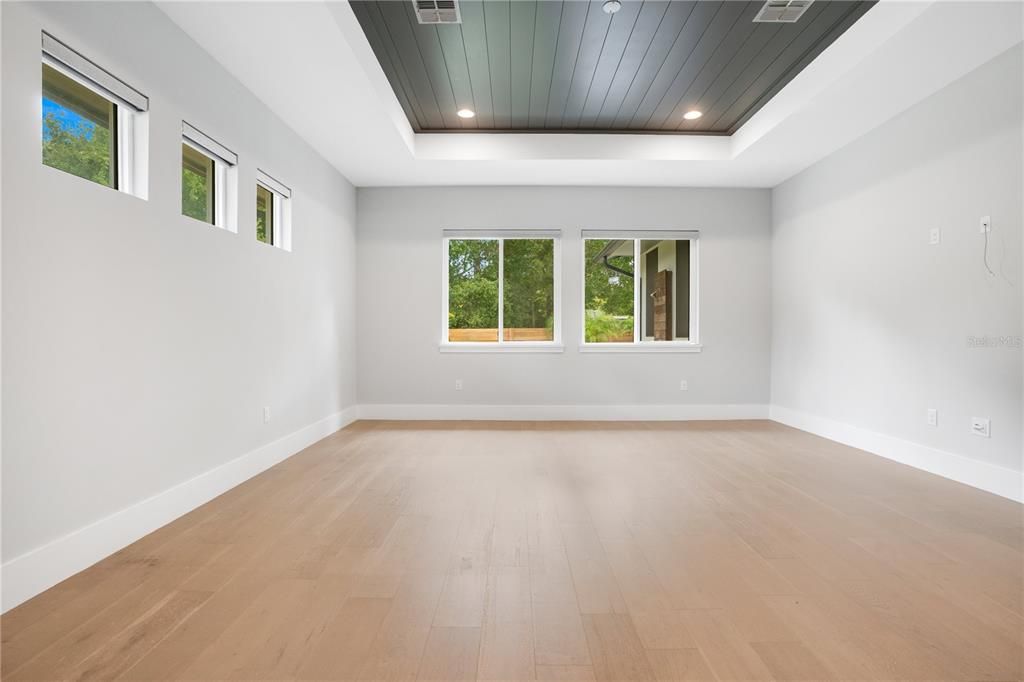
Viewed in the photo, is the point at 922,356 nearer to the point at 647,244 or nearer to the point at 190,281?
the point at 647,244

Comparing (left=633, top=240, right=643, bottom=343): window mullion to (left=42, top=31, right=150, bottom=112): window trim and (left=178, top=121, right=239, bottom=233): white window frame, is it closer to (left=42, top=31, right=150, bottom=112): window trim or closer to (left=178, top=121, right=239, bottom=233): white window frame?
(left=178, top=121, right=239, bottom=233): white window frame

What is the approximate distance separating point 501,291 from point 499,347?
0.66 metres

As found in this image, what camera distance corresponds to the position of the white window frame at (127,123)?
7.65 feet

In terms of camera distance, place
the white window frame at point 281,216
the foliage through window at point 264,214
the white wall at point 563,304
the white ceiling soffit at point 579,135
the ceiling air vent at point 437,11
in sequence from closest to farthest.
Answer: the white ceiling soffit at point 579,135, the ceiling air vent at point 437,11, the foliage through window at point 264,214, the white window frame at point 281,216, the white wall at point 563,304

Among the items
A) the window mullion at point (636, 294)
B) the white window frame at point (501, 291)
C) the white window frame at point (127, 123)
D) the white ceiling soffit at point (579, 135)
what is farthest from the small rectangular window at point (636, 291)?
the white window frame at point (127, 123)

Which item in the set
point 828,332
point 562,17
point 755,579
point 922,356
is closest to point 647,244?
point 828,332

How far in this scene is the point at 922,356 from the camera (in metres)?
3.88

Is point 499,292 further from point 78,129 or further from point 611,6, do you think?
point 78,129

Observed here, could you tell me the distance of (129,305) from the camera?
2.49m

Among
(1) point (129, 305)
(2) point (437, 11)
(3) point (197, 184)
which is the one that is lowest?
(1) point (129, 305)

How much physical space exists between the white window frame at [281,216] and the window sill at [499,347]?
2.21 metres

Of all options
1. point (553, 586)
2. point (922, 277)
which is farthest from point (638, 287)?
point (553, 586)

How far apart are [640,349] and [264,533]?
179 inches

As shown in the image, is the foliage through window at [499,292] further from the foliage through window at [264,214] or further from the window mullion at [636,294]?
the foliage through window at [264,214]
